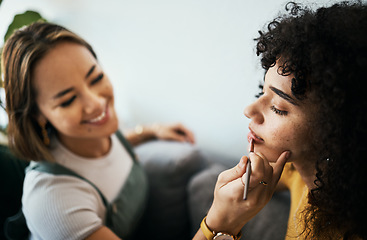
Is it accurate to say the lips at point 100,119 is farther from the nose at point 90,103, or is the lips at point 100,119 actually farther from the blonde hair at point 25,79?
the blonde hair at point 25,79

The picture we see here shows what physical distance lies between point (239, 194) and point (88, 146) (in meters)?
0.60

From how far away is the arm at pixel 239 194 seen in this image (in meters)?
0.49

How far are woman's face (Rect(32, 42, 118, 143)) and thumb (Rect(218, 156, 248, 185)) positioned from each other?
430 mm

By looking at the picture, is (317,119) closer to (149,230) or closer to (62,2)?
(149,230)

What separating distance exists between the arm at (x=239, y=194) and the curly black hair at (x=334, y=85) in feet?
0.30

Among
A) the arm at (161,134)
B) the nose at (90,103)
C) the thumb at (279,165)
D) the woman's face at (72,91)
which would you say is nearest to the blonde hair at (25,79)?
Result: the woman's face at (72,91)

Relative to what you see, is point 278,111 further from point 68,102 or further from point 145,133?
point 145,133

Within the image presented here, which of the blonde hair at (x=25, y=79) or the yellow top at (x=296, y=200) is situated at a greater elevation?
the blonde hair at (x=25, y=79)

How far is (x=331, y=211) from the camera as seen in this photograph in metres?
0.51

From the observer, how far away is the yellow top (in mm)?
618

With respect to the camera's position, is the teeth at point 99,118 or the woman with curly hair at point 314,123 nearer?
the woman with curly hair at point 314,123

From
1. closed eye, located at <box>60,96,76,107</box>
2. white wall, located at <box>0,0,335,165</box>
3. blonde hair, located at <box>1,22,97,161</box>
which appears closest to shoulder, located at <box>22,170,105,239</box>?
blonde hair, located at <box>1,22,97,161</box>

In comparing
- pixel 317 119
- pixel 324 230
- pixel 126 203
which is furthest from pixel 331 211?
pixel 126 203

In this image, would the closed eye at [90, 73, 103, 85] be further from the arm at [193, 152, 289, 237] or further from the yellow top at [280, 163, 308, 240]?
the yellow top at [280, 163, 308, 240]
